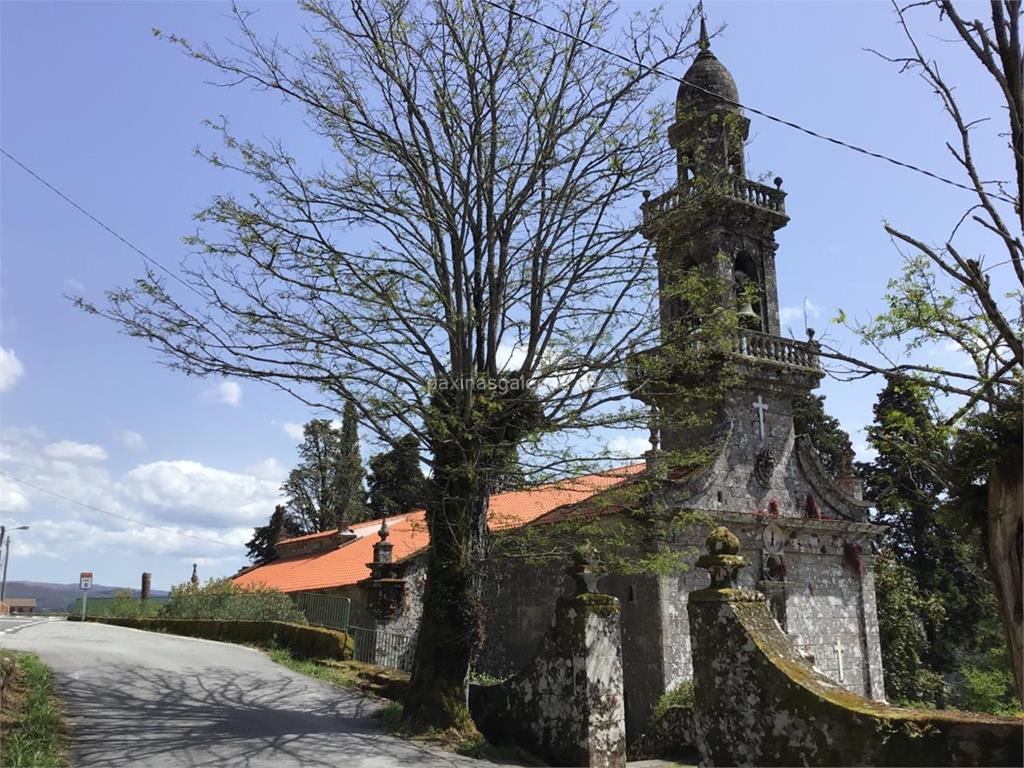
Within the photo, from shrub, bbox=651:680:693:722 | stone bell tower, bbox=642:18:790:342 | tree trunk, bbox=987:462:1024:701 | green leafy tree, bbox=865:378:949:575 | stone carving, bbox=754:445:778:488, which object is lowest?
shrub, bbox=651:680:693:722

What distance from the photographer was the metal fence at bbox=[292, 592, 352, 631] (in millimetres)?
19656

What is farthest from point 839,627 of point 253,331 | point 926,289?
point 253,331

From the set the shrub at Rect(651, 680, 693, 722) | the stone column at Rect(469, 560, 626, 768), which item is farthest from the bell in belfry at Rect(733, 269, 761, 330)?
the stone column at Rect(469, 560, 626, 768)

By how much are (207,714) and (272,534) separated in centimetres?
3849

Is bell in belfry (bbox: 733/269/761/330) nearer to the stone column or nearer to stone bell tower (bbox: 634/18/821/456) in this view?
stone bell tower (bbox: 634/18/821/456)

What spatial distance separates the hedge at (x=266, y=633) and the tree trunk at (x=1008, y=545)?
45.7 ft

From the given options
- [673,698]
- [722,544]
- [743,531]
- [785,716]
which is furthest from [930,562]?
[785,716]

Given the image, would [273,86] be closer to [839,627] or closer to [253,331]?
[253,331]

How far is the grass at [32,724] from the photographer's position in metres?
7.79

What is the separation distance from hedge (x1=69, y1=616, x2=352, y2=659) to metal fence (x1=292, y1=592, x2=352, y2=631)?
1.27 meters

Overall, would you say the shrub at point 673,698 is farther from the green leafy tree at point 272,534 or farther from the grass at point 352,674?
the green leafy tree at point 272,534

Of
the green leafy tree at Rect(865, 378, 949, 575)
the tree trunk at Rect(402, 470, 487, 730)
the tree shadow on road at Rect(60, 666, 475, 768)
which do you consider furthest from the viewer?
the tree trunk at Rect(402, 470, 487, 730)

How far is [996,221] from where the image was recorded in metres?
5.75

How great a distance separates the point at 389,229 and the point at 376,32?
3.15m
